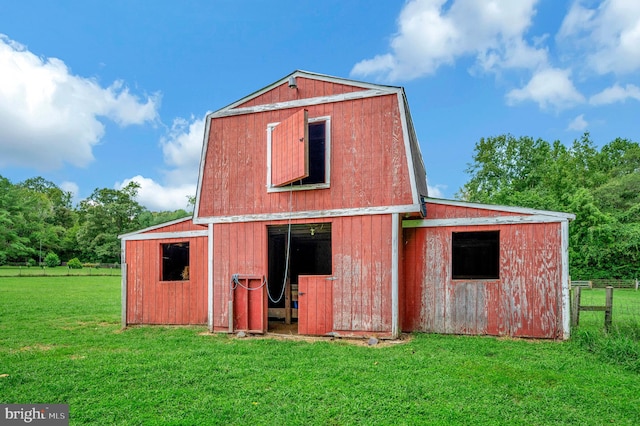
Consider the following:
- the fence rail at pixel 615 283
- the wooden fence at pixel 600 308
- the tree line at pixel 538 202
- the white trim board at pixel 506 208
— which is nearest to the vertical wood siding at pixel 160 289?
the white trim board at pixel 506 208

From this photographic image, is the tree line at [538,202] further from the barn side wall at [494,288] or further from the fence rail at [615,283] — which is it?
the barn side wall at [494,288]

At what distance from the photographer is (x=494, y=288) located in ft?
24.9

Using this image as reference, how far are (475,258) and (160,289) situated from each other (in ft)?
28.3

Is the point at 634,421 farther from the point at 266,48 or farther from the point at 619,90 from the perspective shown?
the point at 619,90

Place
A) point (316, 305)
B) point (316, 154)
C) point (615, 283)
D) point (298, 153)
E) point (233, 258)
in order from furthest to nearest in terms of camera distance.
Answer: point (615, 283) < point (233, 258) < point (316, 154) < point (316, 305) < point (298, 153)

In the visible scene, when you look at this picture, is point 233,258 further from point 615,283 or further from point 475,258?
point 615,283

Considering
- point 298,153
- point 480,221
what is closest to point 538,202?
point 480,221

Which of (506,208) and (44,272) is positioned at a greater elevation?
(506,208)

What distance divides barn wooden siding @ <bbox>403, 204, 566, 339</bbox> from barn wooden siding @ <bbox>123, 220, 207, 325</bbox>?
16.2 ft

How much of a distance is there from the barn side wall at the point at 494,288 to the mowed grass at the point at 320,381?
45 cm

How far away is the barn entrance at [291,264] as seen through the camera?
9.52m

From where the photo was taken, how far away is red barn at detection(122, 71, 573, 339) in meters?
7.42

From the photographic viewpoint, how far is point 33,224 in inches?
1778

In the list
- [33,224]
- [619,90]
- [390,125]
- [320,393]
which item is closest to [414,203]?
[390,125]
